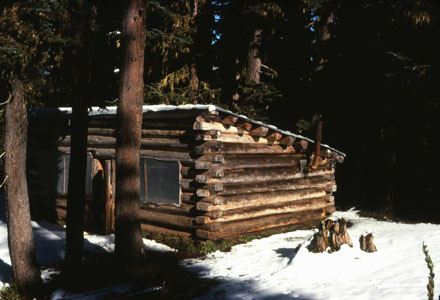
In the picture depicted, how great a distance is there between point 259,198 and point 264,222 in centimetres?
77

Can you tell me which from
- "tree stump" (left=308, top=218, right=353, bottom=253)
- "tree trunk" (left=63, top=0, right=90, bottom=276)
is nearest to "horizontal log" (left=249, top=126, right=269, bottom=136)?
"tree stump" (left=308, top=218, right=353, bottom=253)

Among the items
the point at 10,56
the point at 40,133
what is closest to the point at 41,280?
the point at 10,56

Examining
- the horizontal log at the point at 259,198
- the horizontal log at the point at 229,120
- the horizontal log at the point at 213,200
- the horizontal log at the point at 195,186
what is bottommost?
the horizontal log at the point at 259,198

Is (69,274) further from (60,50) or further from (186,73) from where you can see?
(186,73)

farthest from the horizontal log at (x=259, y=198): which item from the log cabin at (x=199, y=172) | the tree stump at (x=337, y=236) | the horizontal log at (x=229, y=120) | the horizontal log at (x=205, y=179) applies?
the tree stump at (x=337, y=236)

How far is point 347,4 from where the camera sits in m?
18.2

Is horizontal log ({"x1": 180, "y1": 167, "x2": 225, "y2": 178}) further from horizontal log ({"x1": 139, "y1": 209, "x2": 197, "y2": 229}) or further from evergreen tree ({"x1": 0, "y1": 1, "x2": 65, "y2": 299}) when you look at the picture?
evergreen tree ({"x1": 0, "y1": 1, "x2": 65, "y2": 299})

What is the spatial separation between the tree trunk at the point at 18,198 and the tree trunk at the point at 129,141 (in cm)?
162

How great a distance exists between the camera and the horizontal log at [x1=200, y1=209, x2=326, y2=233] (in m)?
12.3

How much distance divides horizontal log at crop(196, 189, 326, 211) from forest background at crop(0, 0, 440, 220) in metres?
3.62

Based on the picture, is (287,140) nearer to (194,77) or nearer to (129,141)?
(129,141)

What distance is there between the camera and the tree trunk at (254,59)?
803 inches

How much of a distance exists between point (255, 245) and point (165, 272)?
3269 mm

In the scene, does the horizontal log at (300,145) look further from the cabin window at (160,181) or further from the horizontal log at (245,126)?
the cabin window at (160,181)
